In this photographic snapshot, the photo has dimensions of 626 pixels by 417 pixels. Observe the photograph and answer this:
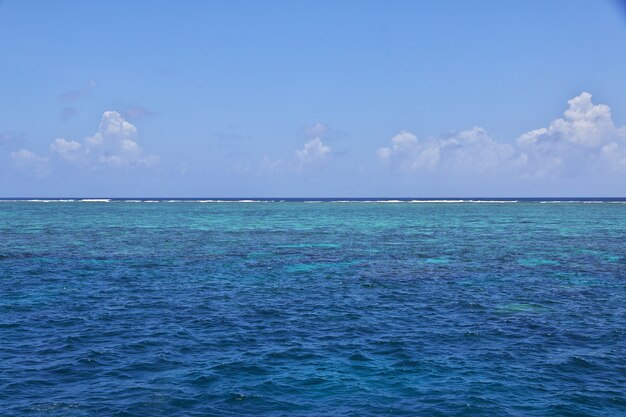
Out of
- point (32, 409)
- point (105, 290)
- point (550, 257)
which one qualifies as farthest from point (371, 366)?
point (550, 257)

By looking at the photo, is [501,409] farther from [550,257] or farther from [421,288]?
[550,257]

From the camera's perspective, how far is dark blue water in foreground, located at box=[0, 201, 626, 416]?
21.0 m

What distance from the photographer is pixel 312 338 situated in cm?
2916

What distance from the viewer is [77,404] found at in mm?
20281

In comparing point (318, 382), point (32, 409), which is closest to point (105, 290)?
point (32, 409)

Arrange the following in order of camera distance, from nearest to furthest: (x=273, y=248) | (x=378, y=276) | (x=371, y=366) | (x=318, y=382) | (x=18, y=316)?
(x=318, y=382) → (x=371, y=366) → (x=18, y=316) → (x=378, y=276) → (x=273, y=248)

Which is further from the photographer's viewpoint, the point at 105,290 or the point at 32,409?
the point at 105,290

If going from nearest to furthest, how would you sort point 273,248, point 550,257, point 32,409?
point 32,409, point 550,257, point 273,248

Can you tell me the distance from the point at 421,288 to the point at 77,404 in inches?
1194

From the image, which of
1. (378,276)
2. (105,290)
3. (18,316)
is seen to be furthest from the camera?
(378,276)

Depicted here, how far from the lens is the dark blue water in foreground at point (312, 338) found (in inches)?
826

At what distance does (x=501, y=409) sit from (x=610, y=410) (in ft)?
14.4

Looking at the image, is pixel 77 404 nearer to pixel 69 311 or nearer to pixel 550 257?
pixel 69 311

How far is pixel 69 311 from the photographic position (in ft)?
115
